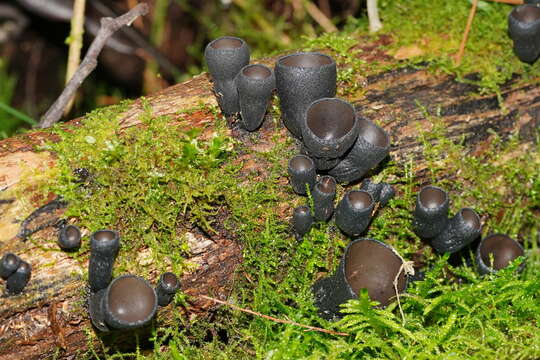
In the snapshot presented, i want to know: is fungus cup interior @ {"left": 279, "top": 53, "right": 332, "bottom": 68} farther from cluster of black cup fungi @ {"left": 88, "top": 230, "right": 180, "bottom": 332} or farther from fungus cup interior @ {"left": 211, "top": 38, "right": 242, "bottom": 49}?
cluster of black cup fungi @ {"left": 88, "top": 230, "right": 180, "bottom": 332}

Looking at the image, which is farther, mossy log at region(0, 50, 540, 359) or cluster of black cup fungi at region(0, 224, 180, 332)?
mossy log at region(0, 50, 540, 359)

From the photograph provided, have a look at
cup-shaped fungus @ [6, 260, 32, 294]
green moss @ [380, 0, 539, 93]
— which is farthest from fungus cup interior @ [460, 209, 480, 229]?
cup-shaped fungus @ [6, 260, 32, 294]

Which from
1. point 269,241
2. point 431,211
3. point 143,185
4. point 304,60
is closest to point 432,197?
point 431,211

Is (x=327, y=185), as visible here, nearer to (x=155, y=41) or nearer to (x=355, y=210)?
(x=355, y=210)

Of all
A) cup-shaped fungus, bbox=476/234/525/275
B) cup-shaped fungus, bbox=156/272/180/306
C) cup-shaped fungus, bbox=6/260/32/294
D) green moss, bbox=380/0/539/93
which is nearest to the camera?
cup-shaped fungus, bbox=6/260/32/294

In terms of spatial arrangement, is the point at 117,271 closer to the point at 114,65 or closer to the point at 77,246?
the point at 77,246

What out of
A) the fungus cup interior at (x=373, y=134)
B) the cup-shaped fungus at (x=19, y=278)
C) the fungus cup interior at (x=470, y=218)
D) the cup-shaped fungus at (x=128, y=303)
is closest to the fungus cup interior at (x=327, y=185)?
the fungus cup interior at (x=373, y=134)

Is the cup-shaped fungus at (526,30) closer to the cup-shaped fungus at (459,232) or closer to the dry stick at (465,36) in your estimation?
the dry stick at (465,36)
